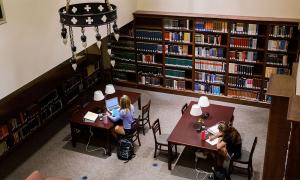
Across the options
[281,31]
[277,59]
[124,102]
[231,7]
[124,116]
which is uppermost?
[231,7]

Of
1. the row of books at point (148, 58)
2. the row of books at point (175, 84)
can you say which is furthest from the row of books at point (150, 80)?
the row of books at point (148, 58)

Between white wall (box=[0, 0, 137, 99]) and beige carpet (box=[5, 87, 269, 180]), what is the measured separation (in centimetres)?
197

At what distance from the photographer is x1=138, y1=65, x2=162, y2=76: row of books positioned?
10.1m

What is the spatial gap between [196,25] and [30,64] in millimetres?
4189

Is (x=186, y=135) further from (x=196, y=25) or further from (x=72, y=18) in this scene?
(x=72, y=18)

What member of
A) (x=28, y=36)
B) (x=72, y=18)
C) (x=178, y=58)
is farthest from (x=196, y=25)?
(x=72, y=18)

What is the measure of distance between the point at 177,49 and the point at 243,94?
1.95 meters

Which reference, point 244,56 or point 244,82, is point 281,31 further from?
point 244,82

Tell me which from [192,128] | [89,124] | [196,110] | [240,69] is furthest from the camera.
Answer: [240,69]

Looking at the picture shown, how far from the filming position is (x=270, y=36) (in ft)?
28.2

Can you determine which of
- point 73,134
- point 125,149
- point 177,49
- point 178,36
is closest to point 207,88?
point 177,49

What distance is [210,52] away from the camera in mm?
9281

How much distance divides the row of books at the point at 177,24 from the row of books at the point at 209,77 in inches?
47.5

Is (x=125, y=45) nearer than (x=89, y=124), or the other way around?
(x=89, y=124)
